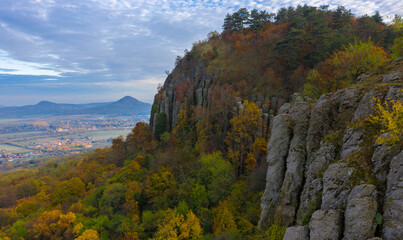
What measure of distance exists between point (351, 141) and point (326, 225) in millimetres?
4753

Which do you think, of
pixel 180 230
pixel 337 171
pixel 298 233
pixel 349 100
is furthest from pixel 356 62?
pixel 180 230

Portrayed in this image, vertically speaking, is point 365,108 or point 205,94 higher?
point 205,94

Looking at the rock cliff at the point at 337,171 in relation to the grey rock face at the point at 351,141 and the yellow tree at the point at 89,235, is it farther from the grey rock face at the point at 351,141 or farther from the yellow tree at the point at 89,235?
the yellow tree at the point at 89,235

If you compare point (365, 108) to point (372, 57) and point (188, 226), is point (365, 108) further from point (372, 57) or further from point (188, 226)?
point (188, 226)

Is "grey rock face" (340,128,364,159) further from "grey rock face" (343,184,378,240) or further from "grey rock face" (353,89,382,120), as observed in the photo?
"grey rock face" (343,184,378,240)

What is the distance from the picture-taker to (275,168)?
596 inches

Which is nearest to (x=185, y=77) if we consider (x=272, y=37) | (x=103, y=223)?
(x=272, y=37)

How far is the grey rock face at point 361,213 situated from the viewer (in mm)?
6742

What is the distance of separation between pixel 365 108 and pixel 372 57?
10758 mm

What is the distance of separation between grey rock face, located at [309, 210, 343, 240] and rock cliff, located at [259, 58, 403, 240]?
0.03m

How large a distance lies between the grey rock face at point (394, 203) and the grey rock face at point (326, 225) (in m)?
1.40

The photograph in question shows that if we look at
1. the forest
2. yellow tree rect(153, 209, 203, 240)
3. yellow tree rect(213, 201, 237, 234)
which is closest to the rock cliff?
the forest

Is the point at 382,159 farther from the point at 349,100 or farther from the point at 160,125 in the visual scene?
the point at 160,125

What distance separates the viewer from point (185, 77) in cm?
5834
